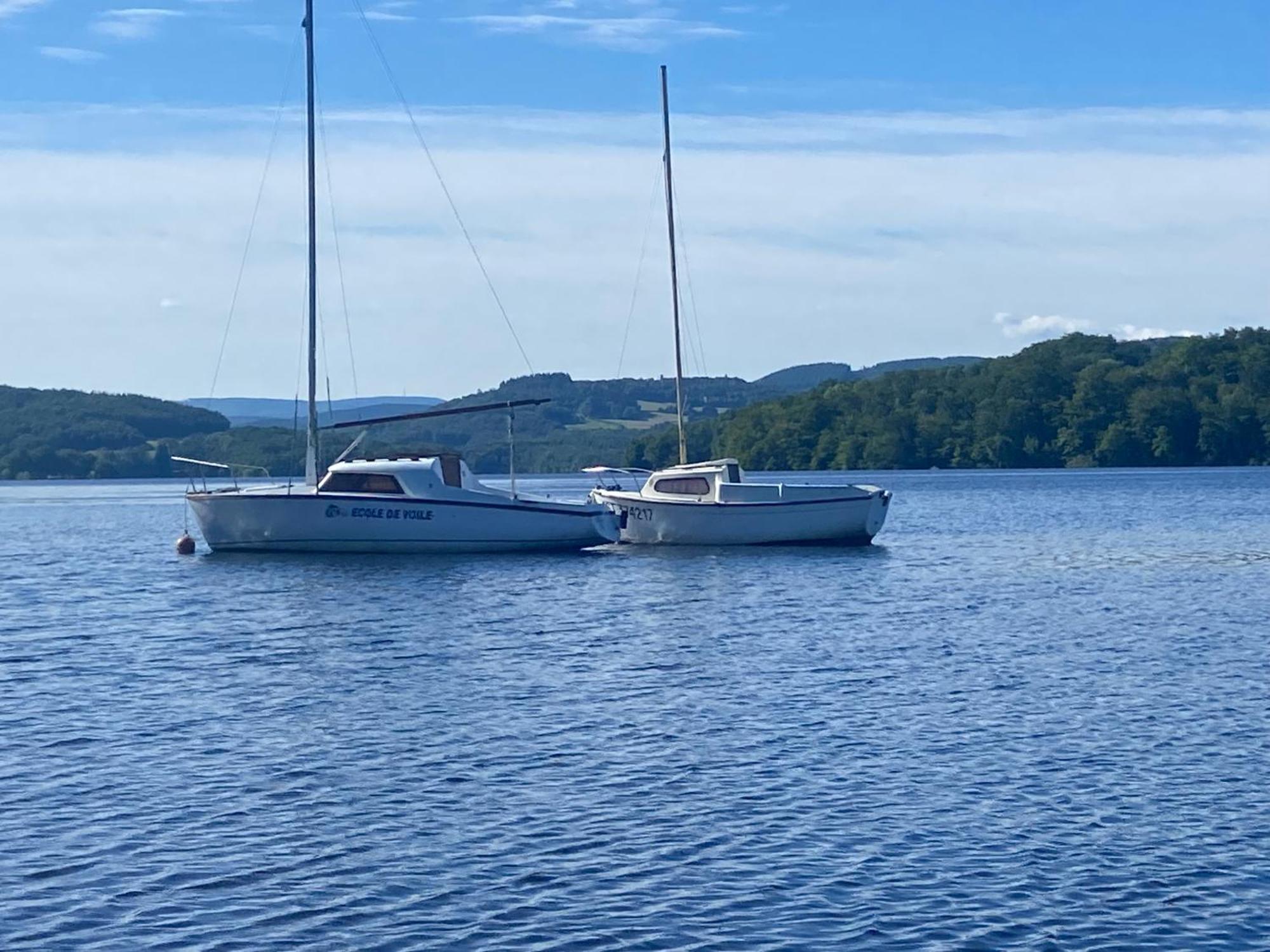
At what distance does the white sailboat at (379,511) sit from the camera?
175ft

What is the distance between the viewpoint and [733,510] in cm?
5719

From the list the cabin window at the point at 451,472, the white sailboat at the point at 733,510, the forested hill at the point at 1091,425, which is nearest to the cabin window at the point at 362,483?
the cabin window at the point at 451,472

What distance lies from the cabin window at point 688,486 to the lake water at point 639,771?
1343 centimetres

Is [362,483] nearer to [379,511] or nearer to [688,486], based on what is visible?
[379,511]

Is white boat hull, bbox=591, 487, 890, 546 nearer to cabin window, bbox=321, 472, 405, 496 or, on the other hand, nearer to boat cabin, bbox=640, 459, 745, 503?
boat cabin, bbox=640, 459, 745, 503

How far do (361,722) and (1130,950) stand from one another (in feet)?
43.6

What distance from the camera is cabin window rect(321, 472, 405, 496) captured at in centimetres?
5338

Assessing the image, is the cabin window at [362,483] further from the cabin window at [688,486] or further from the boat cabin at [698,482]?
the cabin window at [688,486]

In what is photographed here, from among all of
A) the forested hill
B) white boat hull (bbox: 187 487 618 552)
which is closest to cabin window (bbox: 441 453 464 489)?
white boat hull (bbox: 187 487 618 552)

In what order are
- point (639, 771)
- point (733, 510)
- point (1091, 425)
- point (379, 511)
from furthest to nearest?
point (1091, 425) < point (733, 510) < point (379, 511) < point (639, 771)

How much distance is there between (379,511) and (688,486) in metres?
10.8

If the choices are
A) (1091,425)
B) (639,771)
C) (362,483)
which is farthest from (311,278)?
(1091,425)

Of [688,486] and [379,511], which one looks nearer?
[379,511]

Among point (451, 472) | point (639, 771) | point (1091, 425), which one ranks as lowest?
point (639, 771)
